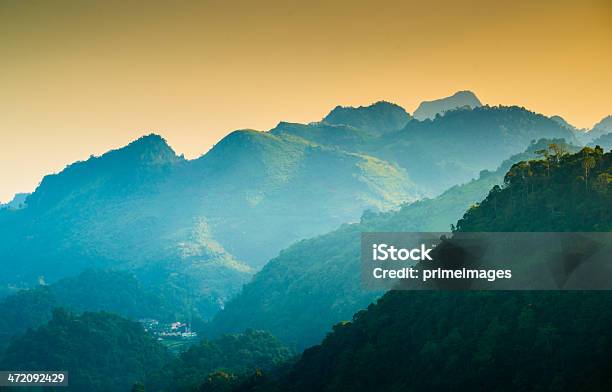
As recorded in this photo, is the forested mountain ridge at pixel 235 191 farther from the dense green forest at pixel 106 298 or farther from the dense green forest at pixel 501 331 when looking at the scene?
the dense green forest at pixel 501 331

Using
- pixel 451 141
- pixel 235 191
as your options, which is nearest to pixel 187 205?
pixel 235 191

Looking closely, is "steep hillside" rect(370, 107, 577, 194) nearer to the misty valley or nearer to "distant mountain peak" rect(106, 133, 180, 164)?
the misty valley

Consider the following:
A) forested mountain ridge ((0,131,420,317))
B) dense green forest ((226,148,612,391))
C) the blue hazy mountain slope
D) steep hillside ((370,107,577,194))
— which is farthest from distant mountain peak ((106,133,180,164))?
dense green forest ((226,148,612,391))

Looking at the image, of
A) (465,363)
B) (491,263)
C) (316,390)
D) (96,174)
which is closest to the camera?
(465,363)

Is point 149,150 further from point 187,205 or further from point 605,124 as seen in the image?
point 605,124

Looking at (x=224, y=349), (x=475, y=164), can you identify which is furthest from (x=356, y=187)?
(x=224, y=349)

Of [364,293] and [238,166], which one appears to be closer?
[364,293]

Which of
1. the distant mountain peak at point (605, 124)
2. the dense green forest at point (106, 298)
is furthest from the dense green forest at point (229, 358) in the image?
the distant mountain peak at point (605, 124)

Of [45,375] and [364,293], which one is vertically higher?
[364,293]

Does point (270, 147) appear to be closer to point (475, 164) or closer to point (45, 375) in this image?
point (475, 164)
